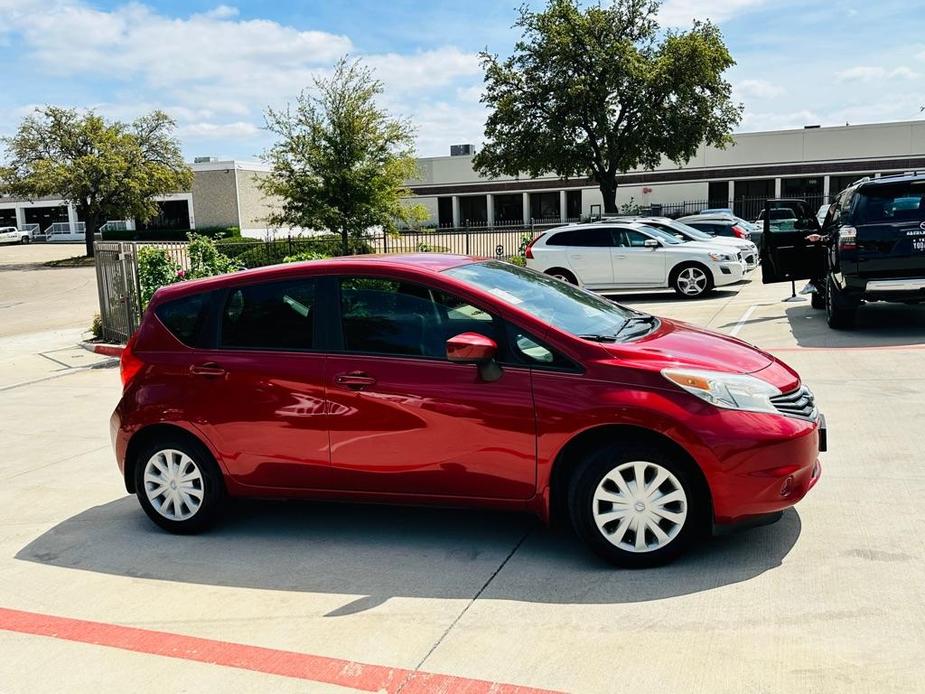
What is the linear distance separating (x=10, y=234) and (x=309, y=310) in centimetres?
7185

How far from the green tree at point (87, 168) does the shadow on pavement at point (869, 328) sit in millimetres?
36225

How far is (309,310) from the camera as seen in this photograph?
194 inches

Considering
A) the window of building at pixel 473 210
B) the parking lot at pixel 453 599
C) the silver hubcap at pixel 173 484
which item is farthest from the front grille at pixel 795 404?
the window of building at pixel 473 210

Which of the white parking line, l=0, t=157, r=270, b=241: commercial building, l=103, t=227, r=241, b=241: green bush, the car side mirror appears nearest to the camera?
the car side mirror

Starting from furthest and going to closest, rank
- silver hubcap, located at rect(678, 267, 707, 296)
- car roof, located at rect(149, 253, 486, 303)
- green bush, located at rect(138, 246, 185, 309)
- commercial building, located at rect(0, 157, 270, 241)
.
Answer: commercial building, located at rect(0, 157, 270, 241) → silver hubcap, located at rect(678, 267, 707, 296) → green bush, located at rect(138, 246, 185, 309) → car roof, located at rect(149, 253, 486, 303)

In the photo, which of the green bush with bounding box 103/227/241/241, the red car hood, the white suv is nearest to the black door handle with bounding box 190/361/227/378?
the red car hood

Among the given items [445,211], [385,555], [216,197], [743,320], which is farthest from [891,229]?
[445,211]

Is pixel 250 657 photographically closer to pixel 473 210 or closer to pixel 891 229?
pixel 891 229

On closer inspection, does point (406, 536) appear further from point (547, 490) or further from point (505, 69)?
point (505, 69)

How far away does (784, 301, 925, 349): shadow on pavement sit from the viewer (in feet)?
33.4

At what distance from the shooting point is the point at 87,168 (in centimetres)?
4041

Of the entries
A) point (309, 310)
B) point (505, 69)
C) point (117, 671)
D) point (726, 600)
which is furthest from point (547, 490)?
point (505, 69)

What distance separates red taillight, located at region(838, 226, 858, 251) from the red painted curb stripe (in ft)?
28.4

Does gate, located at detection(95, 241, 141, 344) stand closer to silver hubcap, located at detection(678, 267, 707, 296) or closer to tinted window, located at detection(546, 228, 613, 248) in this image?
tinted window, located at detection(546, 228, 613, 248)
